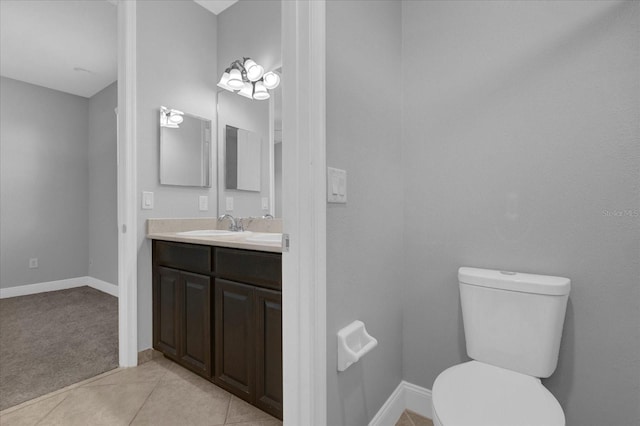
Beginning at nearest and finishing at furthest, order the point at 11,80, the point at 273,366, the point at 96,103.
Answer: the point at 273,366
the point at 11,80
the point at 96,103

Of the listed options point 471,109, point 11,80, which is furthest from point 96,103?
point 471,109

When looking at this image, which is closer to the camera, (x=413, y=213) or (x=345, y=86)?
(x=345, y=86)

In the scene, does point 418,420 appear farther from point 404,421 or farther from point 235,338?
point 235,338

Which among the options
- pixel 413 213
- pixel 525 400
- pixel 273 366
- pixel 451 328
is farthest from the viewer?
pixel 413 213

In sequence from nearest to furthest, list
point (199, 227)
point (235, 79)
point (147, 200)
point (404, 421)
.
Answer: point (404, 421)
point (147, 200)
point (235, 79)
point (199, 227)

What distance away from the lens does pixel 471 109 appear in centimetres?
139

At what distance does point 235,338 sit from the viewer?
150 cm

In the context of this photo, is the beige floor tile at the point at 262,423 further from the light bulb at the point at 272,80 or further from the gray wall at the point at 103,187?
the gray wall at the point at 103,187

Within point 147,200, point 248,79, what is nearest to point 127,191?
point 147,200

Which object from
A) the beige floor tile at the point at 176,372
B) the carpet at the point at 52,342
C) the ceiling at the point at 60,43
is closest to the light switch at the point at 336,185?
the beige floor tile at the point at 176,372

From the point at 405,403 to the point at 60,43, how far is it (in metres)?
4.33

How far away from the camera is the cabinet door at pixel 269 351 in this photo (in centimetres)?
131

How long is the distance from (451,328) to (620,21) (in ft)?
4.55

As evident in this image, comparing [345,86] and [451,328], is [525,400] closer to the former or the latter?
[451,328]
